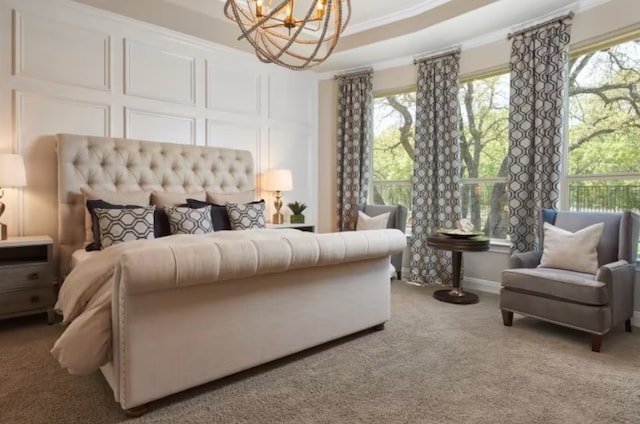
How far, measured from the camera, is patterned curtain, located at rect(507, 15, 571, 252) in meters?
3.68

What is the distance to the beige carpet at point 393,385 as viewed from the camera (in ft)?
6.11

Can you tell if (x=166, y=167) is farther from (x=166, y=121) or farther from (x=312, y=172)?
(x=312, y=172)

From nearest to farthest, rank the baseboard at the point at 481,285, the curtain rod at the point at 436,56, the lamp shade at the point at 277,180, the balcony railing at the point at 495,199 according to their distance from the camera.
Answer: the balcony railing at the point at 495,199, the baseboard at the point at 481,285, the curtain rod at the point at 436,56, the lamp shade at the point at 277,180

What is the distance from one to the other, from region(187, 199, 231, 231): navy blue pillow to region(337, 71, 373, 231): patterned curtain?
203 cm

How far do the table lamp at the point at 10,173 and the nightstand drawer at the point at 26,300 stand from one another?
485 mm

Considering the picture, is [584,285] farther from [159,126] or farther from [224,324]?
[159,126]

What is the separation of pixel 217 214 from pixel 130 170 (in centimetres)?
96

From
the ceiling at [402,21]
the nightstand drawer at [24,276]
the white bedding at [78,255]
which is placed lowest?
the nightstand drawer at [24,276]

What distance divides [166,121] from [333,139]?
7.88 ft

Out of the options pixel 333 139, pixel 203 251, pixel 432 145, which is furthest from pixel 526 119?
pixel 203 251

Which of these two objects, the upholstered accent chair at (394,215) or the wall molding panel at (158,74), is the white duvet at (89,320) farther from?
the upholstered accent chair at (394,215)

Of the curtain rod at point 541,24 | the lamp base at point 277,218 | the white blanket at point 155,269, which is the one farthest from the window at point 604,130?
the lamp base at point 277,218

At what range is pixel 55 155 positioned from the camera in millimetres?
3592

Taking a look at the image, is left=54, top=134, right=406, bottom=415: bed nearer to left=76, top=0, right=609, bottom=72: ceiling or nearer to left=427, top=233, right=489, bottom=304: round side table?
left=427, top=233, right=489, bottom=304: round side table
